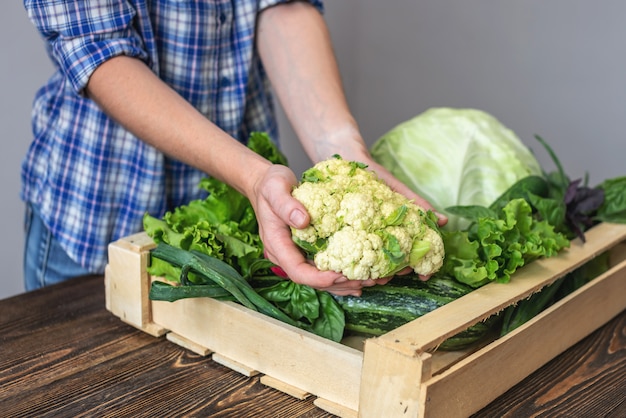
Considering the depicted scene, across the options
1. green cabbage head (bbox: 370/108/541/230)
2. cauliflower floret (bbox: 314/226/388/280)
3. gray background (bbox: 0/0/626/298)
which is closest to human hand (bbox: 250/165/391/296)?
cauliflower floret (bbox: 314/226/388/280)

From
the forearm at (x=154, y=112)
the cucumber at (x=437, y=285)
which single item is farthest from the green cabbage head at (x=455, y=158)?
the forearm at (x=154, y=112)

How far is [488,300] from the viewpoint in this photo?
133cm

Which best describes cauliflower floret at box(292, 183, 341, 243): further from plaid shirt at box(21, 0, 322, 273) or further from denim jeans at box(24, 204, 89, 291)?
denim jeans at box(24, 204, 89, 291)

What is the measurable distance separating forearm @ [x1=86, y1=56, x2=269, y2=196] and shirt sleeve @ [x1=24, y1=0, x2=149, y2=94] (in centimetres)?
2

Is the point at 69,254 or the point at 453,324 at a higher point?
the point at 453,324

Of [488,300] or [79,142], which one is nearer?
[488,300]

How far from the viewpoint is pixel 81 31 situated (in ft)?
5.22

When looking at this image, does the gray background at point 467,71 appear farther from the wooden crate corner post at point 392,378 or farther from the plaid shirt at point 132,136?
the wooden crate corner post at point 392,378

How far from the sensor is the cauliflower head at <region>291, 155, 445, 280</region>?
125cm

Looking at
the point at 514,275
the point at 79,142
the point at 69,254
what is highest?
the point at 79,142

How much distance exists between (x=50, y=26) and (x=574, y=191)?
1.29 metres

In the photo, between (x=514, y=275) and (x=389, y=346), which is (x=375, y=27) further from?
(x=389, y=346)

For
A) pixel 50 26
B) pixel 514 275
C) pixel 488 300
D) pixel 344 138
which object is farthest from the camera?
pixel 344 138

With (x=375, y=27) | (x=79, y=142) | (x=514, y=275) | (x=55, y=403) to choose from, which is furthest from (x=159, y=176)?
(x=375, y=27)
